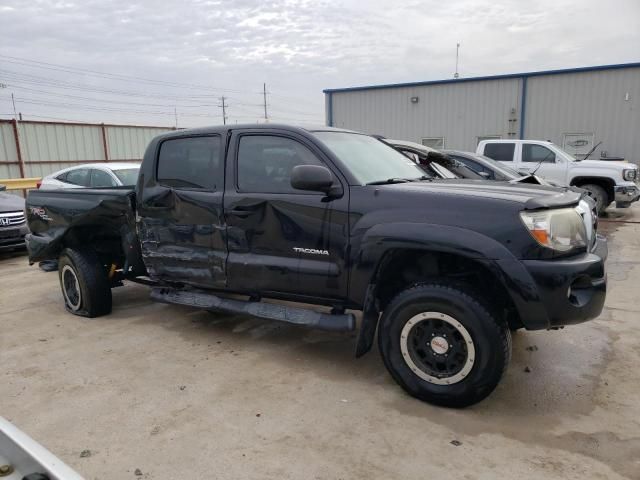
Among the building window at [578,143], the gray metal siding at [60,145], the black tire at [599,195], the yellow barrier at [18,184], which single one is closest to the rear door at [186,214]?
the yellow barrier at [18,184]

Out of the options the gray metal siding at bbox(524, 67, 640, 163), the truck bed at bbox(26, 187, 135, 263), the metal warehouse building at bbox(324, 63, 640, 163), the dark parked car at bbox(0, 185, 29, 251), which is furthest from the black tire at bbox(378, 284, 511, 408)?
the gray metal siding at bbox(524, 67, 640, 163)

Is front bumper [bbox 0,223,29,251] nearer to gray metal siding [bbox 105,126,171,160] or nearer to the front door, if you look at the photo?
the front door

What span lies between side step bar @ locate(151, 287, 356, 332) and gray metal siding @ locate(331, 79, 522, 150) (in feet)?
57.0

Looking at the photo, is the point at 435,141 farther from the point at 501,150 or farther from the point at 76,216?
the point at 76,216

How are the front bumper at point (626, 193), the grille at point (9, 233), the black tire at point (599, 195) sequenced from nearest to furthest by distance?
the grille at point (9, 233), the front bumper at point (626, 193), the black tire at point (599, 195)

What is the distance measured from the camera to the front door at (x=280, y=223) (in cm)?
351

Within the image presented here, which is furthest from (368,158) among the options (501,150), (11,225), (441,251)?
(501,150)

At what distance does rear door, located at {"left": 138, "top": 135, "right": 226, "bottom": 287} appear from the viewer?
4090 millimetres

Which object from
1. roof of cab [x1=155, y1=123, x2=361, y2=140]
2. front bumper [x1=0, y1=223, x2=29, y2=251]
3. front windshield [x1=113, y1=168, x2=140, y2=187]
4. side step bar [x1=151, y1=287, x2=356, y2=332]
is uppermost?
roof of cab [x1=155, y1=123, x2=361, y2=140]

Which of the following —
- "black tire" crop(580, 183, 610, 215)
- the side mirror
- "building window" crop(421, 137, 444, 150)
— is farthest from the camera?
"building window" crop(421, 137, 444, 150)

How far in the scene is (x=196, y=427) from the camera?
2984 millimetres

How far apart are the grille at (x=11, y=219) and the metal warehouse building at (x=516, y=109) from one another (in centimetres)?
1592

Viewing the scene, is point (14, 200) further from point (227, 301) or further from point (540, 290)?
point (540, 290)

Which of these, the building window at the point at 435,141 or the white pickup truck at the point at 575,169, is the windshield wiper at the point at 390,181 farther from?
the building window at the point at 435,141
